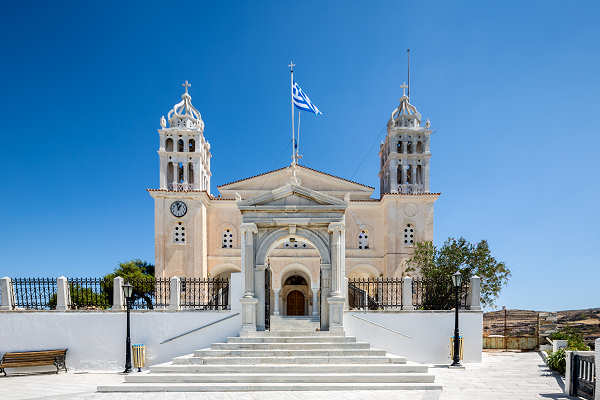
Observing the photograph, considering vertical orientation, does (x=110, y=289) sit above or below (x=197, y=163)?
below

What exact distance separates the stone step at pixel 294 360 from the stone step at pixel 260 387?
46.2 inches

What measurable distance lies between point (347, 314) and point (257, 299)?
11.3 ft

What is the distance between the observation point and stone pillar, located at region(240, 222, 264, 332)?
14.1m

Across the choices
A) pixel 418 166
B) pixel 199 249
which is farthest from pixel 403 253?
pixel 199 249

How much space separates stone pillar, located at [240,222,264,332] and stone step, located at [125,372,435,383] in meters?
2.56

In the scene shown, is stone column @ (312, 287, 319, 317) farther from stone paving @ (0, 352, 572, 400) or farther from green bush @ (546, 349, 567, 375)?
green bush @ (546, 349, 567, 375)

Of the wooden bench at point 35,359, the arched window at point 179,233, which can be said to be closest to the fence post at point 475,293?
the wooden bench at point 35,359

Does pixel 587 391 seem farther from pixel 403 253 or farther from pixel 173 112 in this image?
pixel 173 112

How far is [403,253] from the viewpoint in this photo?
1165 inches

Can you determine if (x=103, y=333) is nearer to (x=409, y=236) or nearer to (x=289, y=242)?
(x=289, y=242)

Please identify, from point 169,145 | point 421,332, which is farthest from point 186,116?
point 421,332

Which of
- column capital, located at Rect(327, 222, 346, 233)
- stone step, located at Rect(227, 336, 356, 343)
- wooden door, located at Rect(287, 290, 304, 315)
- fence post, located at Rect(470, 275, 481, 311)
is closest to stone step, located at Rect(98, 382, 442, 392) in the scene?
stone step, located at Rect(227, 336, 356, 343)

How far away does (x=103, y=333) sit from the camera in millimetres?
15258

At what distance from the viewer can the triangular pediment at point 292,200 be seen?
47.2 ft
